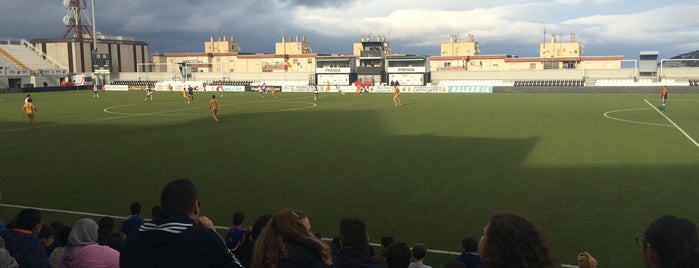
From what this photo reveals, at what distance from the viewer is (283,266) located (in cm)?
424

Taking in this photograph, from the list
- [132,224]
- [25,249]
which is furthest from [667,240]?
[132,224]

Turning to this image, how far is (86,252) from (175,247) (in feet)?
7.82

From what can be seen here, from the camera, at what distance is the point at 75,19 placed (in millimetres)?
107812

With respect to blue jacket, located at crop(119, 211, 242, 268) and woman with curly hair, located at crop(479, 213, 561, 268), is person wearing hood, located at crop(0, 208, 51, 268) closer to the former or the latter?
blue jacket, located at crop(119, 211, 242, 268)

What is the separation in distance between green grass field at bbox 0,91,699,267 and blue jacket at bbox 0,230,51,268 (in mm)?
4881

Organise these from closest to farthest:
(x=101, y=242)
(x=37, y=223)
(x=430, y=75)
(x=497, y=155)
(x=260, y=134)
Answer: (x=37, y=223) → (x=101, y=242) → (x=497, y=155) → (x=260, y=134) → (x=430, y=75)

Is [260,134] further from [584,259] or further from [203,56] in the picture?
[203,56]

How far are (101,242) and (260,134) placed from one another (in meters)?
17.8

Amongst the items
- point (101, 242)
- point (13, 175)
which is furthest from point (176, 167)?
point (101, 242)

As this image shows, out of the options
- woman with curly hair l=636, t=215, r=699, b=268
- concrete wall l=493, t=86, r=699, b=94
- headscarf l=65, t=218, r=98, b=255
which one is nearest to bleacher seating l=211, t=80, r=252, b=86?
concrete wall l=493, t=86, r=699, b=94

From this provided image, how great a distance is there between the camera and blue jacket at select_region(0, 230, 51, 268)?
18.7ft

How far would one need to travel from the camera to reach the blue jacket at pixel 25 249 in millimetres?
5688

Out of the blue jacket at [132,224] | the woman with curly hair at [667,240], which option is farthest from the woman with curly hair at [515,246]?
the blue jacket at [132,224]

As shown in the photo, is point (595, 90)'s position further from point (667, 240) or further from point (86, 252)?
point (86, 252)
